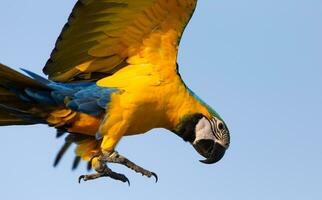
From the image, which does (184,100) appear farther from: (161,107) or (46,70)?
(46,70)

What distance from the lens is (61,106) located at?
317 inches

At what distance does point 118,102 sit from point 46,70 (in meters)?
1.07

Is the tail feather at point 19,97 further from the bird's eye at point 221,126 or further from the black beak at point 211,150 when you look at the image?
the bird's eye at point 221,126

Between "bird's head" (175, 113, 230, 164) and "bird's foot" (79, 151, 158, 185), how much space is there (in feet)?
1.83

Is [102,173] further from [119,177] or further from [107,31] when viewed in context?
[107,31]

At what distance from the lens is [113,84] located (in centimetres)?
793

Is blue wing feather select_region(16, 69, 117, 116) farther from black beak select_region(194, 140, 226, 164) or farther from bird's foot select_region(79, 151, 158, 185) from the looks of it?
black beak select_region(194, 140, 226, 164)

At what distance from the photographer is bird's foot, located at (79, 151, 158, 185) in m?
7.79

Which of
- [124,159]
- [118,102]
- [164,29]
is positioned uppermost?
[164,29]

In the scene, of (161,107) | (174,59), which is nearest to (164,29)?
(174,59)

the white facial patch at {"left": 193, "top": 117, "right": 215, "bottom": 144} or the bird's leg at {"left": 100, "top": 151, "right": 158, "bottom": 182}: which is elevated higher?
the white facial patch at {"left": 193, "top": 117, "right": 215, "bottom": 144}

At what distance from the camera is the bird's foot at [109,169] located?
25.6 feet

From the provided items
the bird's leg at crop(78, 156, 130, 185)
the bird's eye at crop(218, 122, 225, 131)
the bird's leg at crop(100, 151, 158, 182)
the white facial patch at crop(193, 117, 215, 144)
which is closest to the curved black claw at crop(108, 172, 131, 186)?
the bird's leg at crop(78, 156, 130, 185)

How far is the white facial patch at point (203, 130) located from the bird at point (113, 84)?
1 cm
